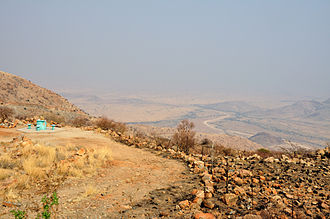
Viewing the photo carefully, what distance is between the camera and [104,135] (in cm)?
1518

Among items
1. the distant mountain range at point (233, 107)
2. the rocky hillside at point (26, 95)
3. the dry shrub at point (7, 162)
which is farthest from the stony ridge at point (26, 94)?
the distant mountain range at point (233, 107)

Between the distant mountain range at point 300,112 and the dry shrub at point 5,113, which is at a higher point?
the dry shrub at point 5,113

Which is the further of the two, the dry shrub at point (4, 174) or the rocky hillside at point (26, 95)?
the rocky hillside at point (26, 95)

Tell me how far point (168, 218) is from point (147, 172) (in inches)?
149

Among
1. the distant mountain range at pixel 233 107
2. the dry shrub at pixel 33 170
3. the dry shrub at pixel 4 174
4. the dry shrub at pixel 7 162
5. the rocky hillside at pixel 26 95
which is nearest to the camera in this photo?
the dry shrub at pixel 4 174

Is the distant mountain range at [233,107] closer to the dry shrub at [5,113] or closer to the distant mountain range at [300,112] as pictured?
the distant mountain range at [300,112]

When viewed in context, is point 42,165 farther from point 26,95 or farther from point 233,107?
point 233,107

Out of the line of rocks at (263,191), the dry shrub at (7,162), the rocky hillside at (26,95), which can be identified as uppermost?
the rocky hillside at (26,95)

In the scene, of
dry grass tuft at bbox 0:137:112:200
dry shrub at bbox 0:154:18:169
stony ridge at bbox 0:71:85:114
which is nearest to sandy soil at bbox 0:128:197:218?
dry grass tuft at bbox 0:137:112:200

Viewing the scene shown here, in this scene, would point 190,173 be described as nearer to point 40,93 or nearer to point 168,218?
point 168,218

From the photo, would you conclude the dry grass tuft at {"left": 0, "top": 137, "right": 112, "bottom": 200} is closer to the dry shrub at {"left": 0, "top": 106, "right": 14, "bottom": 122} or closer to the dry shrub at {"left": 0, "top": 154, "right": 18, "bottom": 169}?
the dry shrub at {"left": 0, "top": 154, "right": 18, "bottom": 169}

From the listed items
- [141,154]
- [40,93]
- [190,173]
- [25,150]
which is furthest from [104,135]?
[40,93]

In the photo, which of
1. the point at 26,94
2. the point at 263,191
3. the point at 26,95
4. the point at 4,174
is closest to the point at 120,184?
the point at 4,174

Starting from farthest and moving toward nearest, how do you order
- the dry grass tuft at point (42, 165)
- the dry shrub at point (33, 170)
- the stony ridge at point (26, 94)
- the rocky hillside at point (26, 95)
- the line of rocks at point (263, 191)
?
the stony ridge at point (26, 94)
the rocky hillside at point (26, 95)
the dry shrub at point (33, 170)
the dry grass tuft at point (42, 165)
the line of rocks at point (263, 191)
